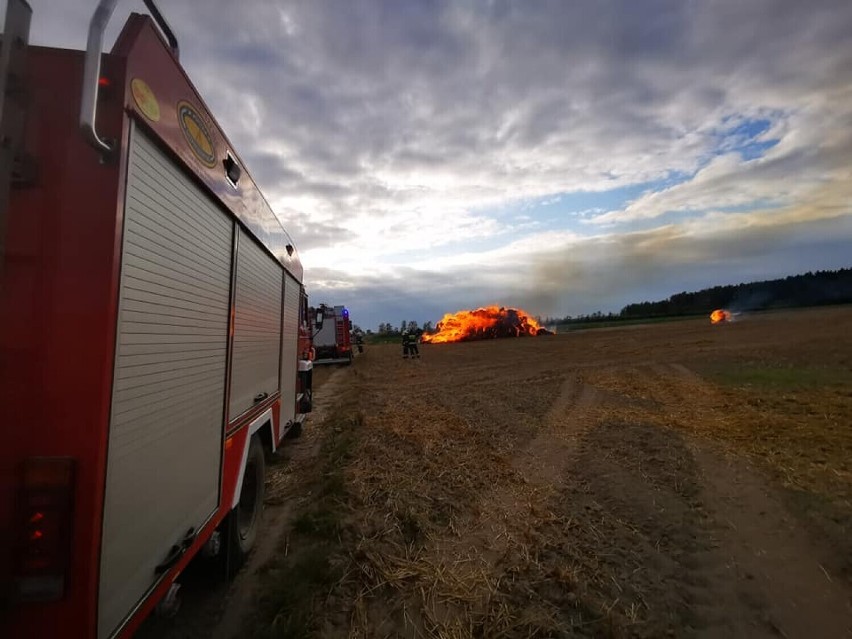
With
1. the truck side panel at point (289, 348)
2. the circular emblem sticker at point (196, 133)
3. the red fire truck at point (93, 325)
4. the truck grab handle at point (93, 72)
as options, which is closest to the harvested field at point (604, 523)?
the truck side panel at point (289, 348)

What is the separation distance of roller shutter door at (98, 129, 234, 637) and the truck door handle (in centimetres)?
4

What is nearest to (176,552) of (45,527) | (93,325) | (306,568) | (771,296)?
(45,527)

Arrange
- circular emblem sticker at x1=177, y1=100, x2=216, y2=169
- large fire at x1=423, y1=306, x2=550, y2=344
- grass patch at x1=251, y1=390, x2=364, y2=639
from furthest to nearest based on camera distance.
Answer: large fire at x1=423, y1=306, x2=550, y2=344 < grass patch at x1=251, y1=390, x2=364, y2=639 < circular emblem sticker at x1=177, y1=100, x2=216, y2=169

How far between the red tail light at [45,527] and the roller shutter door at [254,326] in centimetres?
181

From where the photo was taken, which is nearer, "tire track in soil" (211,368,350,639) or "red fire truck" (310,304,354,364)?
"tire track in soil" (211,368,350,639)

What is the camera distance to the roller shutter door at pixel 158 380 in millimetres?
1938

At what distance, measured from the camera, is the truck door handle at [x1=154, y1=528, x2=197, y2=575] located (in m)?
2.38

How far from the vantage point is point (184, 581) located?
4.05 metres

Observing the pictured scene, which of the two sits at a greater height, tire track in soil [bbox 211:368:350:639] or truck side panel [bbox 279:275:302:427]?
truck side panel [bbox 279:275:302:427]

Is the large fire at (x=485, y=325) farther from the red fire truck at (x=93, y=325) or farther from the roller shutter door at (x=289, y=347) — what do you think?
the red fire truck at (x=93, y=325)

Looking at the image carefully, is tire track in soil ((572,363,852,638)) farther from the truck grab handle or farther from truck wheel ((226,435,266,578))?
the truck grab handle

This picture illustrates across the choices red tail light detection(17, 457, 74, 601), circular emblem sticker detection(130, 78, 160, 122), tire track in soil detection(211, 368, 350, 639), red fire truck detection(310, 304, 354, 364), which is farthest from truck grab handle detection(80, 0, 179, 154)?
red fire truck detection(310, 304, 354, 364)

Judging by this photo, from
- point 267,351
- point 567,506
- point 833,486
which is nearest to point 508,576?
point 567,506

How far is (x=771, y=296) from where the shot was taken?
84.4 metres
